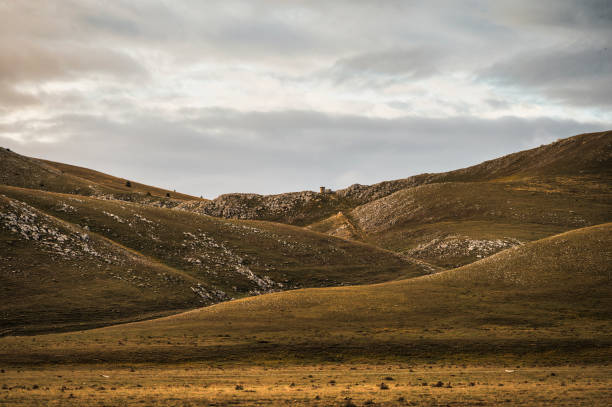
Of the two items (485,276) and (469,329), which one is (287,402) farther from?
(485,276)

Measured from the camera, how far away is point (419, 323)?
59781mm

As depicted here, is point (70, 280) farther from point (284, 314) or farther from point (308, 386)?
point (308, 386)

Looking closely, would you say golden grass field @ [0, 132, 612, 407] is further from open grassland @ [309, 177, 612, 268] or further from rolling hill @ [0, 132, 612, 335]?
open grassland @ [309, 177, 612, 268]

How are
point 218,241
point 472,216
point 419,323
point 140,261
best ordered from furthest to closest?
point 472,216, point 218,241, point 140,261, point 419,323

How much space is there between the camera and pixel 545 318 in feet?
197

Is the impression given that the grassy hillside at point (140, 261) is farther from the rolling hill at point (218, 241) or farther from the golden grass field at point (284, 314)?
the golden grass field at point (284, 314)

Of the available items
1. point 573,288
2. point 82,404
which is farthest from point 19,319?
point 573,288

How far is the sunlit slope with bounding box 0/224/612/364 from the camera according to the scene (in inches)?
1929

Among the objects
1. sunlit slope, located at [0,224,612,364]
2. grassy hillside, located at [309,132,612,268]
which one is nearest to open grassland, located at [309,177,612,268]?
grassy hillside, located at [309,132,612,268]

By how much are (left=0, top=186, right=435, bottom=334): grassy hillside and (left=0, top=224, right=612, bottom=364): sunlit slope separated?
1891 centimetres

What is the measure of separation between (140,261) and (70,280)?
17223 mm

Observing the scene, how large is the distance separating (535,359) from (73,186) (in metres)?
180

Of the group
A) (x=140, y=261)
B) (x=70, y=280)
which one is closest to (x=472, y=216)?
(x=140, y=261)

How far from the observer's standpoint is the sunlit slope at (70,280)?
71.6 m
